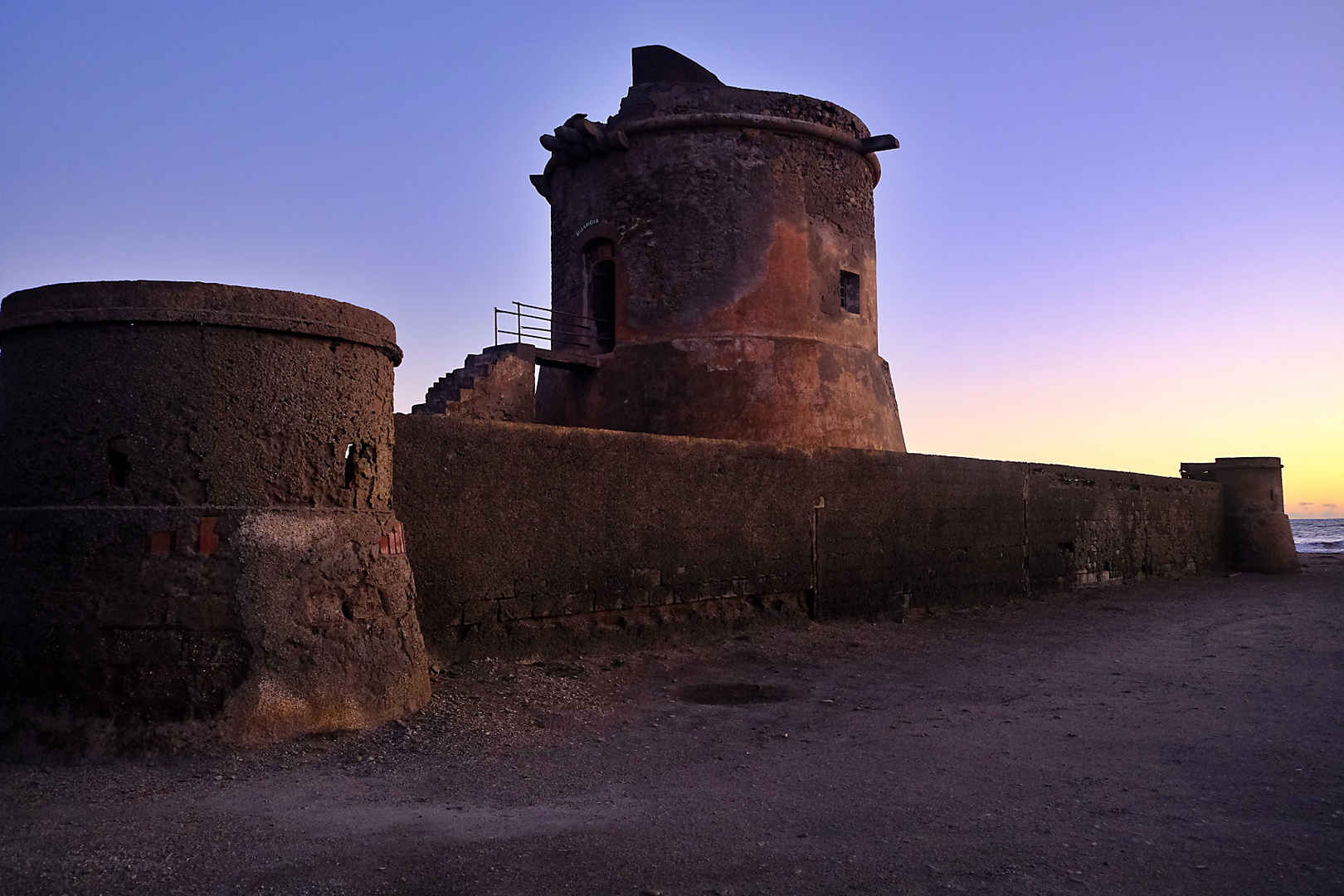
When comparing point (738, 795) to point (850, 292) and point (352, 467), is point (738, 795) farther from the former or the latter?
point (850, 292)

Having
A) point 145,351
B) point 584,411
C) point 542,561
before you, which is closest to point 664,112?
point 584,411

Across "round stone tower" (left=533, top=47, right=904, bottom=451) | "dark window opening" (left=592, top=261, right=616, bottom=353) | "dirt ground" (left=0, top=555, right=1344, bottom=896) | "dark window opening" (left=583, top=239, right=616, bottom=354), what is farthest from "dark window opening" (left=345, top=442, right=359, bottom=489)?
"dark window opening" (left=592, top=261, right=616, bottom=353)

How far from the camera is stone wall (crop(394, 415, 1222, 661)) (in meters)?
6.04

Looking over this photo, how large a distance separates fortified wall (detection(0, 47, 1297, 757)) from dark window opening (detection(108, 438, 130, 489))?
0.04 ft

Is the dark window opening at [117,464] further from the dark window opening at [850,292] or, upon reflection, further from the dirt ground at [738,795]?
the dark window opening at [850,292]

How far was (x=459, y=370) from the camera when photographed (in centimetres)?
1291

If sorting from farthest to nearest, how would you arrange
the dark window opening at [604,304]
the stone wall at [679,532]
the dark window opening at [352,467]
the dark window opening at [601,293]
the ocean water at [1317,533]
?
1. the ocean water at [1317,533]
2. the dark window opening at [604,304]
3. the dark window opening at [601,293]
4. the stone wall at [679,532]
5. the dark window opening at [352,467]

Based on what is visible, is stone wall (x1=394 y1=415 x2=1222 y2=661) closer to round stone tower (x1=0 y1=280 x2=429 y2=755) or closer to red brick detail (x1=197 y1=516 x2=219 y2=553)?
round stone tower (x1=0 y1=280 x2=429 y2=755)

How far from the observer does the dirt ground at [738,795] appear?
2.93 m

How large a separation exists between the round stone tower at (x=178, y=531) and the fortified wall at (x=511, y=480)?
13 mm

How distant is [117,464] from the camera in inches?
172

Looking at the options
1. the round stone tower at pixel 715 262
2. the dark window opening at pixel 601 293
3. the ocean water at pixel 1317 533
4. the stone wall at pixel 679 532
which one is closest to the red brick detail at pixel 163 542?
the stone wall at pixel 679 532

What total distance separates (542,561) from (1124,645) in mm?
5209

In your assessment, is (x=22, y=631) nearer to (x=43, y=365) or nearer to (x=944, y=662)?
(x=43, y=365)
